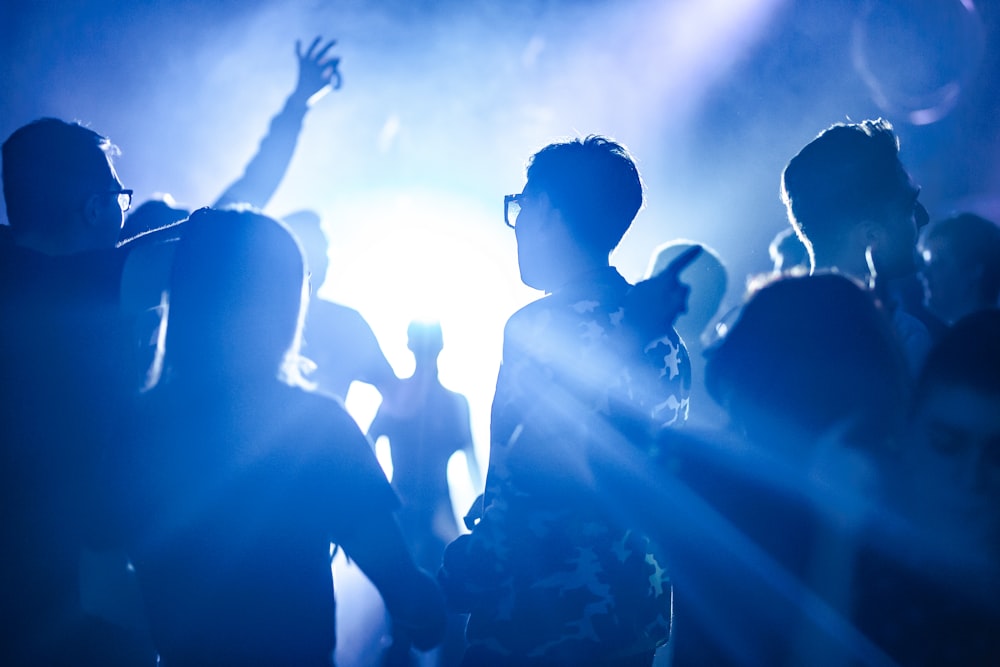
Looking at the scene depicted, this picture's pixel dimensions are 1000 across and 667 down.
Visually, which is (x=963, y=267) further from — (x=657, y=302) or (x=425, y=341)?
(x=425, y=341)

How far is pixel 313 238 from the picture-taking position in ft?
10.2

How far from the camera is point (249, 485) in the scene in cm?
111

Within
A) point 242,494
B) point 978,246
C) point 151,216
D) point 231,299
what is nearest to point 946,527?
point 242,494

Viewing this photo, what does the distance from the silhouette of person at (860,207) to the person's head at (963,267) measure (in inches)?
13.6

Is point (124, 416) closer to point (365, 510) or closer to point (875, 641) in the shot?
point (365, 510)

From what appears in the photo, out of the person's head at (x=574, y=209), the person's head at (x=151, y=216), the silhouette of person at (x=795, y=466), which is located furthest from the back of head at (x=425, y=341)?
the silhouette of person at (x=795, y=466)

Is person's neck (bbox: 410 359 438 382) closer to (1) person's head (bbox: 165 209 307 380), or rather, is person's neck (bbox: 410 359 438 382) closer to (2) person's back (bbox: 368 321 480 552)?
(2) person's back (bbox: 368 321 480 552)

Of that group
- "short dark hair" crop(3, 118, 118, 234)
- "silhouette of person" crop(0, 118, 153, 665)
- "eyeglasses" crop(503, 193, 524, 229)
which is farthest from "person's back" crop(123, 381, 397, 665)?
"short dark hair" crop(3, 118, 118, 234)

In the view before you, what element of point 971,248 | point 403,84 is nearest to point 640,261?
point 403,84

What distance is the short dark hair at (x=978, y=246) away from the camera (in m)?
1.78

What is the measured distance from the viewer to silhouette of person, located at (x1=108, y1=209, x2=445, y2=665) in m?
1.10

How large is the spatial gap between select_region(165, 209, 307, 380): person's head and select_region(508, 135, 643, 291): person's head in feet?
2.02

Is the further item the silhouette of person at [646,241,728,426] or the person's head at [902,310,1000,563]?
the silhouette of person at [646,241,728,426]

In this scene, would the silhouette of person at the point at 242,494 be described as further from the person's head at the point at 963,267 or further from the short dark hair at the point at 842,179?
the person's head at the point at 963,267
